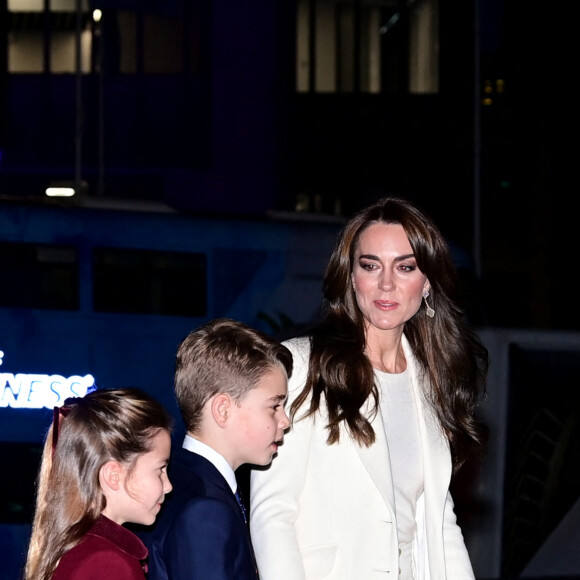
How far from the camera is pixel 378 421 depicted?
2.05 meters

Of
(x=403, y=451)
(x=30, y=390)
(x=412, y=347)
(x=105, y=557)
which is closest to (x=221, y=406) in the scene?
(x=105, y=557)

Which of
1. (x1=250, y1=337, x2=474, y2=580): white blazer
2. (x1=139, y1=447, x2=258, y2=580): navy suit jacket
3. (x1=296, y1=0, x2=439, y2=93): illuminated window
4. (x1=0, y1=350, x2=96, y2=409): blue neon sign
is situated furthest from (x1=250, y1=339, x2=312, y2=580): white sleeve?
(x1=296, y1=0, x2=439, y2=93): illuminated window

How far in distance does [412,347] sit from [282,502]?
52 centimetres

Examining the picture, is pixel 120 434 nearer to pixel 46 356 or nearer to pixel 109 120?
pixel 46 356

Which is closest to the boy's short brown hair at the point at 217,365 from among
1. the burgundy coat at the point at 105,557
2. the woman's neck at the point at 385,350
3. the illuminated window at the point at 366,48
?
the burgundy coat at the point at 105,557

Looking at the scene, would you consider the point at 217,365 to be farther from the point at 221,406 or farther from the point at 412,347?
the point at 412,347

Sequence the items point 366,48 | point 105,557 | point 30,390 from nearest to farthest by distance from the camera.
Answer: point 105,557, point 30,390, point 366,48

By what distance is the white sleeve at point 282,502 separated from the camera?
1.86 meters

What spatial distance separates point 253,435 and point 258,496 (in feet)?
0.64

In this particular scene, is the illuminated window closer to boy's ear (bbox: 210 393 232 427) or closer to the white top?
the white top

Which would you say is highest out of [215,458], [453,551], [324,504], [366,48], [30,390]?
[366,48]

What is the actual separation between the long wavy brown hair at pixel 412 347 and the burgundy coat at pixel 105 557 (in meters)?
0.49

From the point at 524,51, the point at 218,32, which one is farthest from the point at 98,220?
the point at 524,51

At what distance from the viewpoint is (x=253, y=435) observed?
5.87 feet
